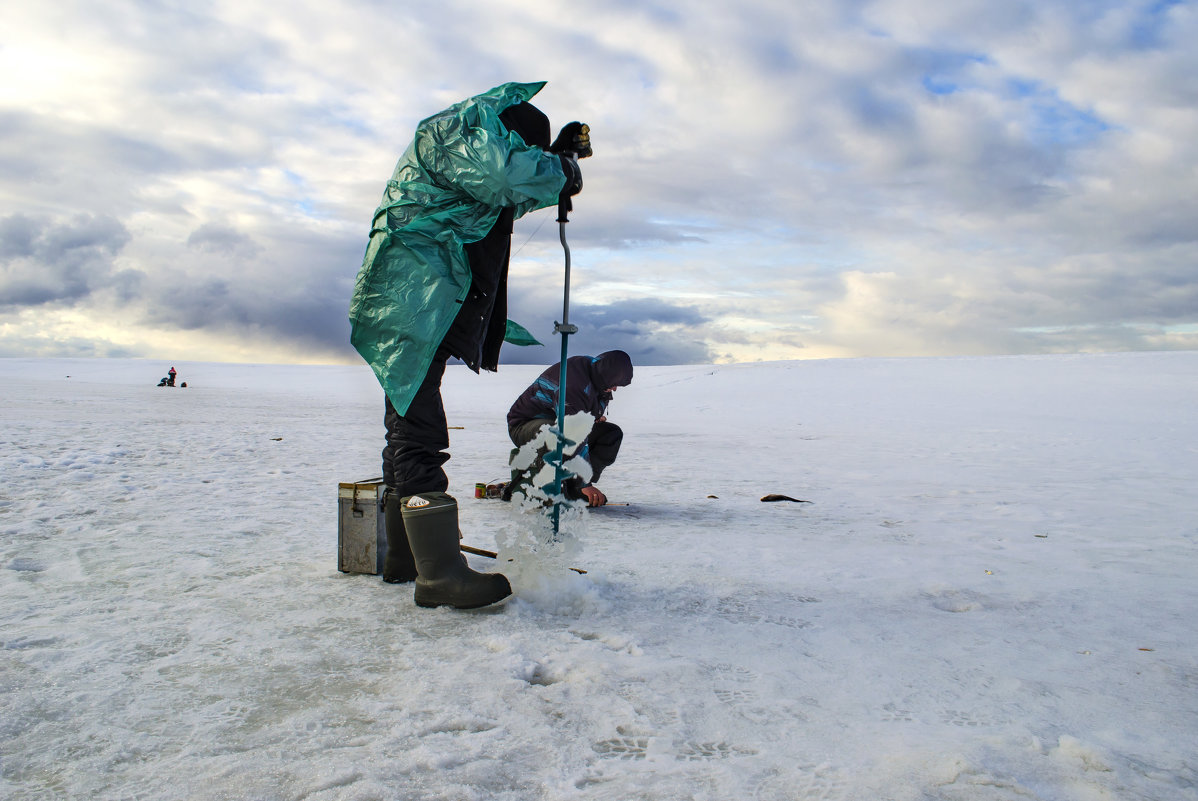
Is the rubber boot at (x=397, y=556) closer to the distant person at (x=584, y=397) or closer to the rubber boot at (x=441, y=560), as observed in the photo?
the rubber boot at (x=441, y=560)

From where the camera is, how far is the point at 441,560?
2459 millimetres

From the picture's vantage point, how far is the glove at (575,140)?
8.75 ft

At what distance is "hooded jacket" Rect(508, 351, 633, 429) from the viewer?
481 centimetres

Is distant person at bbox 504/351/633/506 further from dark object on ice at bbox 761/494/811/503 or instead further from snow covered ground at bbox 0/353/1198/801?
dark object on ice at bbox 761/494/811/503

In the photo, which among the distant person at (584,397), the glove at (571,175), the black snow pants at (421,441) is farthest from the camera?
the distant person at (584,397)

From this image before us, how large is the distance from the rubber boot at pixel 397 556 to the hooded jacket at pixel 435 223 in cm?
59

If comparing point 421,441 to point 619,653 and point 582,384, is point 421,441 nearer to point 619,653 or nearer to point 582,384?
point 619,653

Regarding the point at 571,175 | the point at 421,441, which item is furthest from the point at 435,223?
the point at 421,441

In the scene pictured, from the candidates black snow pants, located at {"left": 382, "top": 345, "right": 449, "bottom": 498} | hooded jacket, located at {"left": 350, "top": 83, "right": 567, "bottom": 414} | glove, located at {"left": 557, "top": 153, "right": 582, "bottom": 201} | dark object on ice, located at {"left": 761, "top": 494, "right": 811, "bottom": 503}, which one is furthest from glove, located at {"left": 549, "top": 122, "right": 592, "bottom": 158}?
dark object on ice, located at {"left": 761, "top": 494, "right": 811, "bottom": 503}

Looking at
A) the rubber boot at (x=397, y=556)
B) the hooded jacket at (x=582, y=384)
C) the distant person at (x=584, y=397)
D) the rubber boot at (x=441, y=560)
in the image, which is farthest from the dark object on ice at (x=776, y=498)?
the rubber boot at (x=441, y=560)

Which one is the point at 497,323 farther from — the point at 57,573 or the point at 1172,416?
the point at 1172,416

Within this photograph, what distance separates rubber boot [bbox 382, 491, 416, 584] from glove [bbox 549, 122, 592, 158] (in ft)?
A: 4.84

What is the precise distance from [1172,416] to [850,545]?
39.7 feet

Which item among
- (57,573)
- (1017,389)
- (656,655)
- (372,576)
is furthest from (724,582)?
(1017,389)
